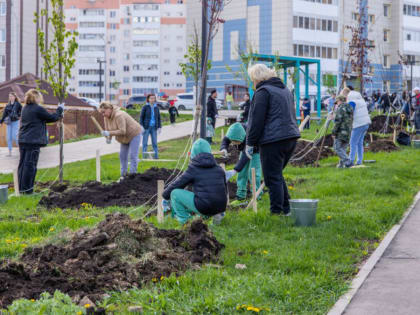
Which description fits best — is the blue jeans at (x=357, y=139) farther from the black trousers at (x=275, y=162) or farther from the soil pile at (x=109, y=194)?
the black trousers at (x=275, y=162)

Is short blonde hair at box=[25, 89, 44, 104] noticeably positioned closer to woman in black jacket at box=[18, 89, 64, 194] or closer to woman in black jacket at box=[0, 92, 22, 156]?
woman in black jacket at box=[18, 89, 64, 194]

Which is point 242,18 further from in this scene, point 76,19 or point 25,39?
point 76,19

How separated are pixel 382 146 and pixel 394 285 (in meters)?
13.3

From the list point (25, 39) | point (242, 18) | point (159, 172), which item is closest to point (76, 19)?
point (25, 39)

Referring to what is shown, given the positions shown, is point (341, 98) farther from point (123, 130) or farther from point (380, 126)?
point (380, 126)

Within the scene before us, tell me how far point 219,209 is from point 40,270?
262 centimetres

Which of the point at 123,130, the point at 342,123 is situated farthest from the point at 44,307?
the point at 342,123

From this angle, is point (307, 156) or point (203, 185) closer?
point (203, 185)

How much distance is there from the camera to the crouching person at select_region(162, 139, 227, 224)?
6.95 metres

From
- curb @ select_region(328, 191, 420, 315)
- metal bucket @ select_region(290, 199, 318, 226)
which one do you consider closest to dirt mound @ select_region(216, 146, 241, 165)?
curb @ select_region(328, 191, 420, 315)

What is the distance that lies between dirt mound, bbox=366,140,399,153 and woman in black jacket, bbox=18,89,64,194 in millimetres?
10118

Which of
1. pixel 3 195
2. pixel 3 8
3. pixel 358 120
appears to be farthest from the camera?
pixel 3 8

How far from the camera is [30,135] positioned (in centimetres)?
1098

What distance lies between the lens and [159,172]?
1160 centimetres
